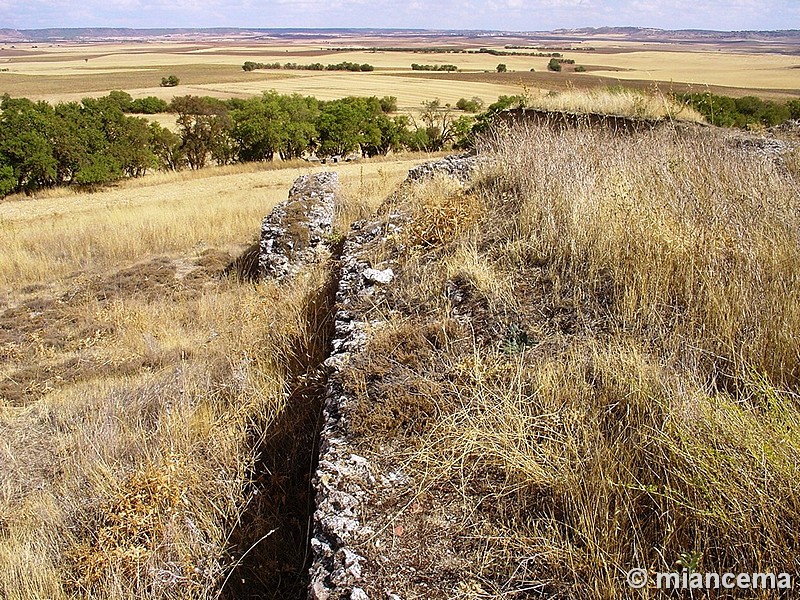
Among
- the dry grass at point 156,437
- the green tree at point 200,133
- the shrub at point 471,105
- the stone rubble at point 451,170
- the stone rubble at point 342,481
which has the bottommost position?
the dry grass at point 156,437

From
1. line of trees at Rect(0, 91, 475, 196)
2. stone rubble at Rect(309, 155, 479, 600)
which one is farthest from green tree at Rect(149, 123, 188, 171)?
stone rubble at Rect(309, 155, 479, 600)

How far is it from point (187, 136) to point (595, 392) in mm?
26739

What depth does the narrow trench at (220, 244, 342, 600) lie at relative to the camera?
2.71 meters

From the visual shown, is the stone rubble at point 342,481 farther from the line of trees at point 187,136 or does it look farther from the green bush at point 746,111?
the line of trees at point 187,136

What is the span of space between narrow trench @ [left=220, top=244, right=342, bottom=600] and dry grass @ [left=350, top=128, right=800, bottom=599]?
23.4 inches

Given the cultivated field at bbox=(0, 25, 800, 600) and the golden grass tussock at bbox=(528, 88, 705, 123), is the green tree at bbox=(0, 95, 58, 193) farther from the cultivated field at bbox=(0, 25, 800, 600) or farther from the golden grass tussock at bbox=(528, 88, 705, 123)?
the golden grass tussock at bbox=(528, 88, 705, 123)

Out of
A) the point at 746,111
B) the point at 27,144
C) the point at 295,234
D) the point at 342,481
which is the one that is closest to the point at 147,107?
the point at 27,144

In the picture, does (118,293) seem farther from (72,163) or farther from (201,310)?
(72,163)

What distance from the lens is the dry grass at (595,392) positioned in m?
2.04

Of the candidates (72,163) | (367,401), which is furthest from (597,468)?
(72,163)

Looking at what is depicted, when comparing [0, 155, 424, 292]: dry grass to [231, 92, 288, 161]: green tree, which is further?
[231, 92, 288, 161]: green tree

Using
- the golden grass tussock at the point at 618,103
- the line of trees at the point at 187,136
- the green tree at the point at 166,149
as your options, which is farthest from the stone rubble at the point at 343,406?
the green tree at the point at 166,149

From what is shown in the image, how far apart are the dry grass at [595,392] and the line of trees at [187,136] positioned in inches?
817

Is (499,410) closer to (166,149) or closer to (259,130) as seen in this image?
(259,130)
